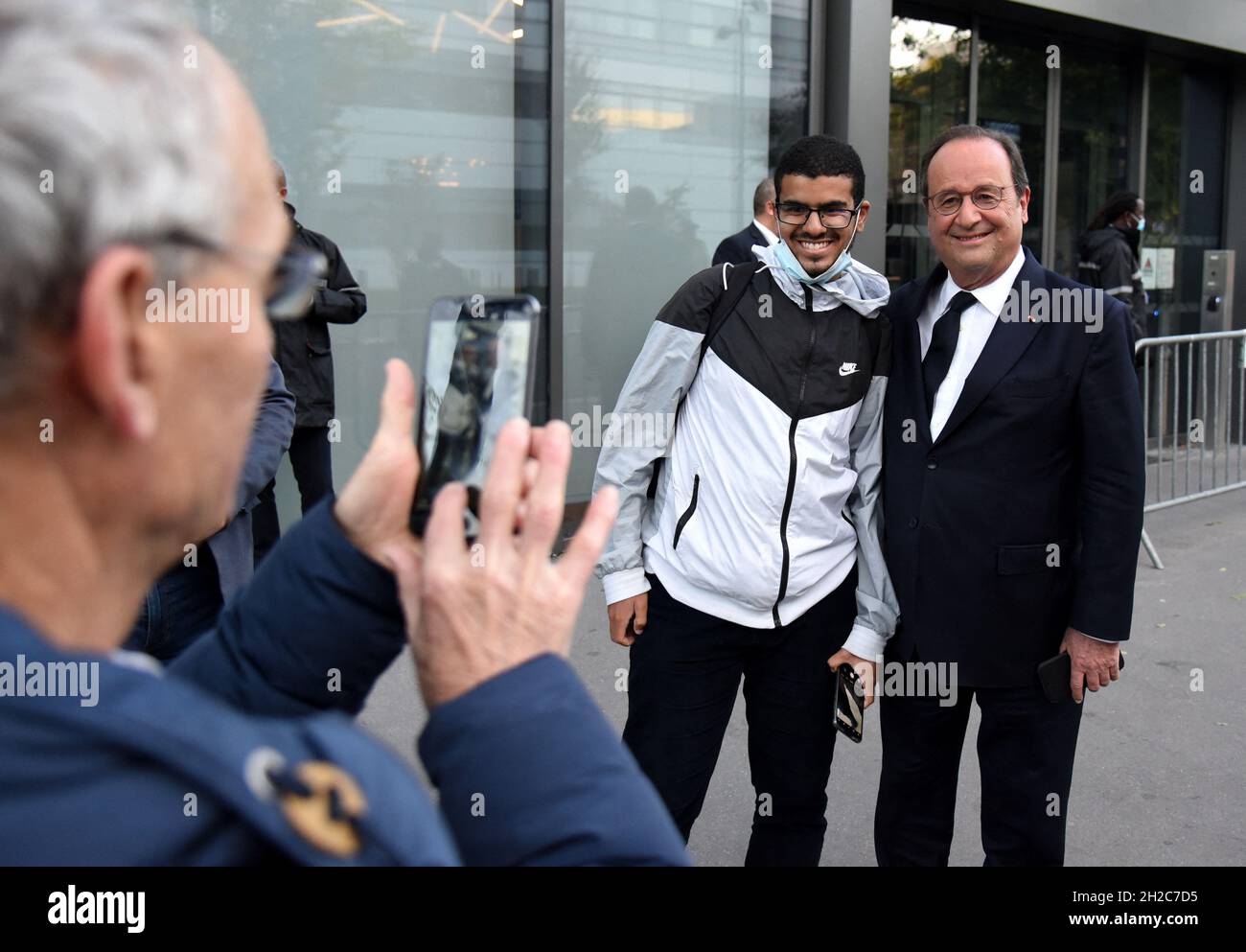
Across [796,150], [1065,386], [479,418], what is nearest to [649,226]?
[796,150]

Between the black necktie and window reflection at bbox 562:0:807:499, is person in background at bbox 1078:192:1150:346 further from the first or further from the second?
the black necktie

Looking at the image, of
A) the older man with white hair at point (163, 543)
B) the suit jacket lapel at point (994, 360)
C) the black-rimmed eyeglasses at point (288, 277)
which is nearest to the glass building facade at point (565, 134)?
the suit jacket lapel at point (994, 360)

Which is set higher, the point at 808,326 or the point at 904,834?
the point at 808,326

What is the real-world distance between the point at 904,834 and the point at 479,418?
7.89ft

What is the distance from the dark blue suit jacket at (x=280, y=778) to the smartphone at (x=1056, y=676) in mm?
2122

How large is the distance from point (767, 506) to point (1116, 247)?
295 inches

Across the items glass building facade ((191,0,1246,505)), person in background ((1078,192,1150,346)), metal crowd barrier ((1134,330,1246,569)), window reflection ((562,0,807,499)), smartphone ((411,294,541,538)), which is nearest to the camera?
smartphone ((411,294,541,538))

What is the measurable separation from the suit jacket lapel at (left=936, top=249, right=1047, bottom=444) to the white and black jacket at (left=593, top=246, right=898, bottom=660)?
24cm

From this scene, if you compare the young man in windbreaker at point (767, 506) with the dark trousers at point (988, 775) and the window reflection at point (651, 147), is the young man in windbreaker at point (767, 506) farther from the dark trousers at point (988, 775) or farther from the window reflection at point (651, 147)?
the window reflection at point (651, 147)

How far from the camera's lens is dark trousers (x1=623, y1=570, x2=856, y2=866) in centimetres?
311

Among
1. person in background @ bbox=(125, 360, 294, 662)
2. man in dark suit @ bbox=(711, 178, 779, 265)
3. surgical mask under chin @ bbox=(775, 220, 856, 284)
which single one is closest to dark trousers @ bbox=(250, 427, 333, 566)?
man in dark suit @ bbox=(711, 178, 779, 265)

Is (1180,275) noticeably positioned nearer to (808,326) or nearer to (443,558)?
(808,326)

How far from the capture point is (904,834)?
10.6 ft

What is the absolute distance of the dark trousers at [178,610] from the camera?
289 centimetres
